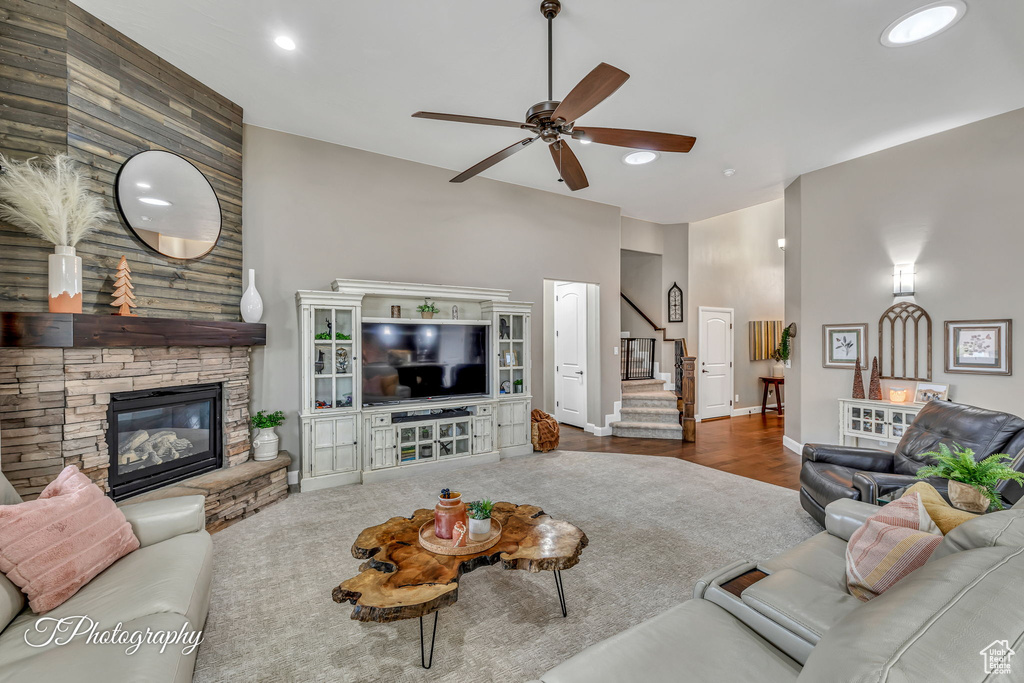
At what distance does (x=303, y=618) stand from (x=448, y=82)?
11.8 ft

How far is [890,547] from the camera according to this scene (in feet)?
4.31

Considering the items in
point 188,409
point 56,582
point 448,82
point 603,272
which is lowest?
point 56,582

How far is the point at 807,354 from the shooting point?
16.7 feet

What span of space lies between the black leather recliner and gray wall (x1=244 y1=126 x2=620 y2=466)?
127 inches

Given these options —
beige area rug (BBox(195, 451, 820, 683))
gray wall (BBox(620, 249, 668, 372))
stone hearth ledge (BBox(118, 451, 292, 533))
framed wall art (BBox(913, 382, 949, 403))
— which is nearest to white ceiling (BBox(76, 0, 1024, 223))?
framed wall art (BBox(913, 382, 949, 403))

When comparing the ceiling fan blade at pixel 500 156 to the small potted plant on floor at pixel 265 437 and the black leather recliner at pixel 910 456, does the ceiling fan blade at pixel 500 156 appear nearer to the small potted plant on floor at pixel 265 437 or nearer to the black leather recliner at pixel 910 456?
the small potted plant on floor at pixel 265 437

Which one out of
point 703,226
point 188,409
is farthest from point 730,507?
point 703,226

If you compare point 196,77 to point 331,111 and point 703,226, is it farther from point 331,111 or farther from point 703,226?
point 703,226

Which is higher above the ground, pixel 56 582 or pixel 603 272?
pixel 603 272

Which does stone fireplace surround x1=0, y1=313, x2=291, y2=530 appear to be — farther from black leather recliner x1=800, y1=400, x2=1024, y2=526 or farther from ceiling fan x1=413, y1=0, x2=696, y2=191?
black leather recliner x1=800, y1=400, x2=1024, y2=526

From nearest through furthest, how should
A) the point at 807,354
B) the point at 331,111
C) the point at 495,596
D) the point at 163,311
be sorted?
the point at 495,596, the point at 163,311, the point at 331,111, the point at 807,354

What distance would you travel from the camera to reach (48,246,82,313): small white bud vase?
244 centimetres

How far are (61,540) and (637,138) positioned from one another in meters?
3.21

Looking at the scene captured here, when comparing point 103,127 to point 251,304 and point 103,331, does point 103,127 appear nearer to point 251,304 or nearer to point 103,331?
point 103,331
